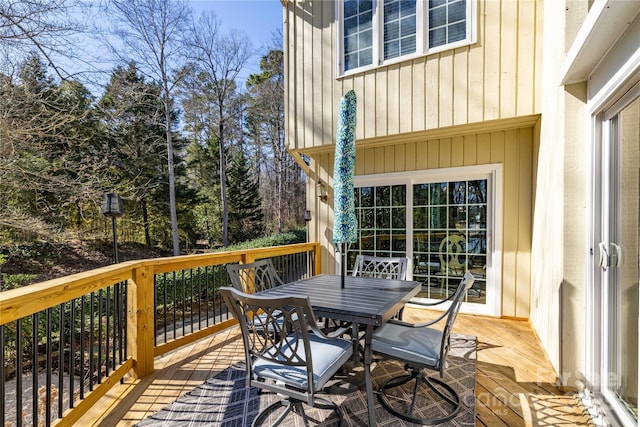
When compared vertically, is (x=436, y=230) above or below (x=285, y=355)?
above

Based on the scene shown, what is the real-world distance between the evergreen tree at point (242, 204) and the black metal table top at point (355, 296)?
39.8 feet

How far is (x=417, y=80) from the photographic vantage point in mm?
3729

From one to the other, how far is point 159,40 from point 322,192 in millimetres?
9604

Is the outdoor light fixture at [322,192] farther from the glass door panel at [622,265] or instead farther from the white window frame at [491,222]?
the glass door panel at [622,265]

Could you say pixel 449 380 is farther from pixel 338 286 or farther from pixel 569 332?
pixel 338 286

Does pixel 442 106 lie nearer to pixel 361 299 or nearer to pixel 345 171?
pixel 345 171

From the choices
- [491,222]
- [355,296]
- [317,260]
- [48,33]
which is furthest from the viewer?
[317,260]

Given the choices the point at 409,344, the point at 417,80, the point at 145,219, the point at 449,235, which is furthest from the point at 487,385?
the point at 145,219

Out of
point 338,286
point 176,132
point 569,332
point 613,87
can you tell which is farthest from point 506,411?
point 176,132

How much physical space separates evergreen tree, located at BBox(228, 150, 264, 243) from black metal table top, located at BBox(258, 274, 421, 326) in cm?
1213

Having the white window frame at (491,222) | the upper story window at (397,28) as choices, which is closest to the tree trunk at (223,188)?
the upper story window at (397,28)

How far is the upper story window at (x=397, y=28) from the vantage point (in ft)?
11.7

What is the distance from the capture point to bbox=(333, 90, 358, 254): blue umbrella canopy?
7.86 feet

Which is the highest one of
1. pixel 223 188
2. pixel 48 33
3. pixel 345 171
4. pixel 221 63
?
pixel 221 63
